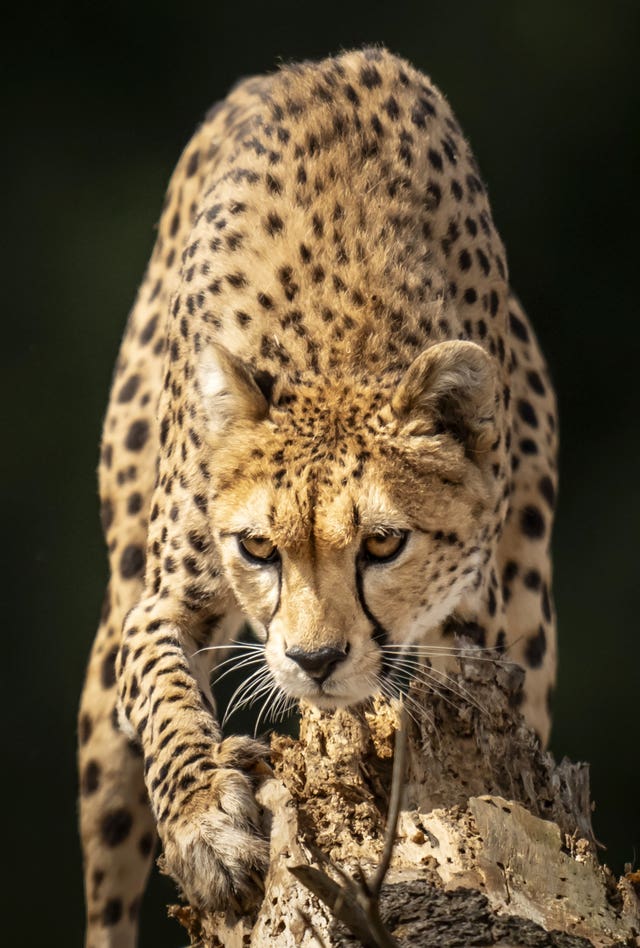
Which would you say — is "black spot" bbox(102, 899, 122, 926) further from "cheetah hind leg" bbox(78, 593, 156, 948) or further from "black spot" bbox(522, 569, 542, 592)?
"black spot" bbox(522, 569, 542, 592)

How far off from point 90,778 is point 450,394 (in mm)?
1553

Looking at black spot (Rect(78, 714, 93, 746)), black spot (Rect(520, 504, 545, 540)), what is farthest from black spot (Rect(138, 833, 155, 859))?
black spot (Rect(520, 504, 545, 540))

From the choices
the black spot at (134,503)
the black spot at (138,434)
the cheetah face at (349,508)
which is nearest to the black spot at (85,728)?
the black spot at (134,503)

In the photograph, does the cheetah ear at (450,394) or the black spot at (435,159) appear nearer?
the cheetah ear at (450,394)

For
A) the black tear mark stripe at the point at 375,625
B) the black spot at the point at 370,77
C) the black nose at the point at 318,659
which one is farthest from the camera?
the black spot at the point at 370,77

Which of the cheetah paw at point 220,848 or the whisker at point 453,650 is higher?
the whisker at point 453,650

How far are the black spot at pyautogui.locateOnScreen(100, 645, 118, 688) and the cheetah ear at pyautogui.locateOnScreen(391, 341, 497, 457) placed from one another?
4.30ft

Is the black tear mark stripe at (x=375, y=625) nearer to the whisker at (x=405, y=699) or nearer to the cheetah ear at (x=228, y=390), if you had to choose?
the whisker at (x=405, y=699)

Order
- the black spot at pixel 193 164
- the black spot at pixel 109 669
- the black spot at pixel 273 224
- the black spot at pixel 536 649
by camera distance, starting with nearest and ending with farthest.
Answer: the black spot at pixel 273 224 → the black spot at pixel 536 649 → the black spot at pixel 109 669 → the black spot at pixel 193 164

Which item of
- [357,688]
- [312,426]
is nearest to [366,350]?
[312,426]

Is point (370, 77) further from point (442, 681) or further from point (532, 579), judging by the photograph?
point (442, 681)

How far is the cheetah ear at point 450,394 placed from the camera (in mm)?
2898

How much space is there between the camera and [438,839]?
7.97 feet

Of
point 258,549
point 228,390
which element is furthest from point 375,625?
point 228,390
